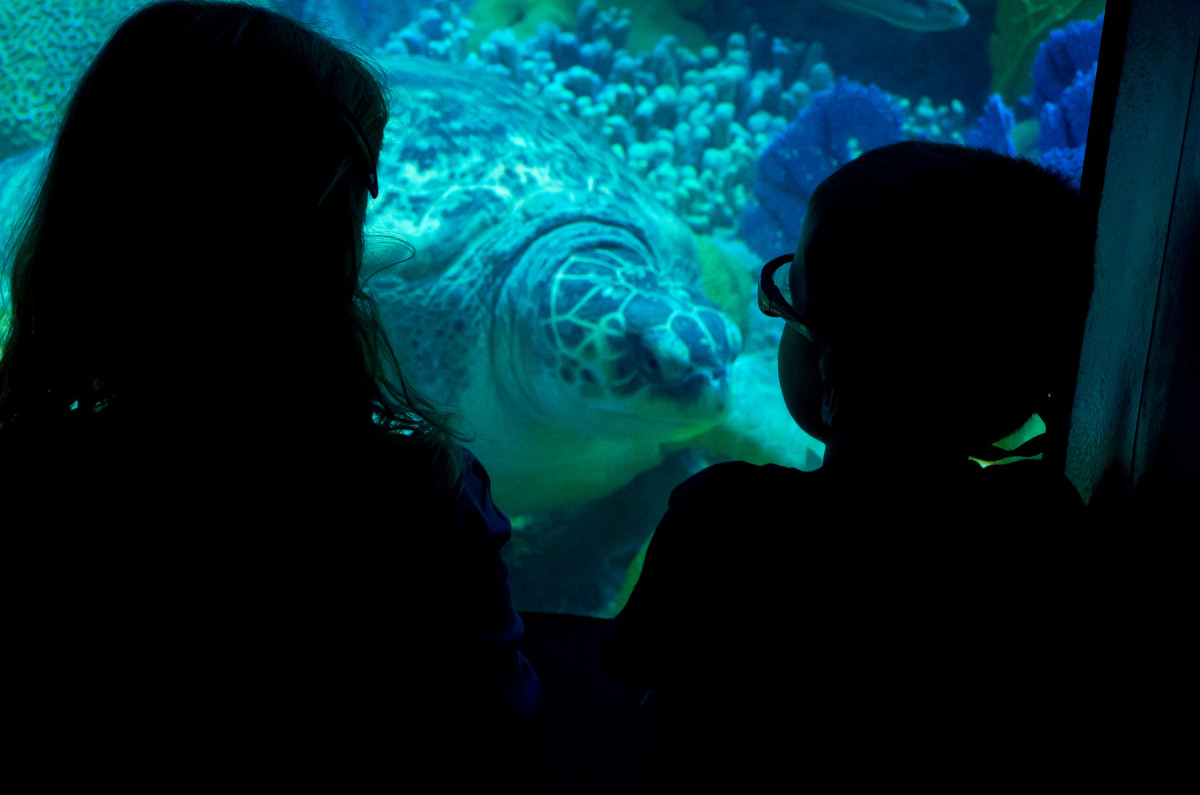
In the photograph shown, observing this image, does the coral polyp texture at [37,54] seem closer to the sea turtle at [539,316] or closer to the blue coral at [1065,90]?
the sea turtle at [539,316]

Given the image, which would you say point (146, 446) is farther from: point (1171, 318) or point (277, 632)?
point (1171, 318)

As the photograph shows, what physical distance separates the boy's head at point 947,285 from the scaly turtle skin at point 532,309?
43.9 inches

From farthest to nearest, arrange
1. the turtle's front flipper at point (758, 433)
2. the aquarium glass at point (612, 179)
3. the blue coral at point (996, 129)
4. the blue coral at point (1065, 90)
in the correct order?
the blue coral at point (996, 129) → the blue coral at point (1065, 90) → the turtle's front flipper at point (758, 433) → the aquarium glass at point (612, 179)

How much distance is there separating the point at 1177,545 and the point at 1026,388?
0.14m

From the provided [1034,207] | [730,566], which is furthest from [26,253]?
[1034,207]

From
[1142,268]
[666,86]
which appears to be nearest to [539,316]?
[1142,268]

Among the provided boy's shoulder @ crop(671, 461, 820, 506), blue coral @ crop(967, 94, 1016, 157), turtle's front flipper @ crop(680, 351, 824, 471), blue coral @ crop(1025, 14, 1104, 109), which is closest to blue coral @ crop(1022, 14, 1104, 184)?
blue coral @ crop(1025, 14, 1104, 109)

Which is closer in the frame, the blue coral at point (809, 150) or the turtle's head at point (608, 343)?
the turtle's head at point (608, 343)

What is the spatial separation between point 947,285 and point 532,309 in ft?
4.92

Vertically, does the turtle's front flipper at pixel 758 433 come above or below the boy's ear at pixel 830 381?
below

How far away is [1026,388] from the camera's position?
21.4 inches

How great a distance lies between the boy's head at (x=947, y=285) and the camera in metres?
0.49

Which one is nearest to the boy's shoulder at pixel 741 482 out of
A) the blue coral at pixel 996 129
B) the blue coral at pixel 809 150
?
the blue coral at pixel 809 150

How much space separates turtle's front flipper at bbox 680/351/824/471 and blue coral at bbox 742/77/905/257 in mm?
1273
